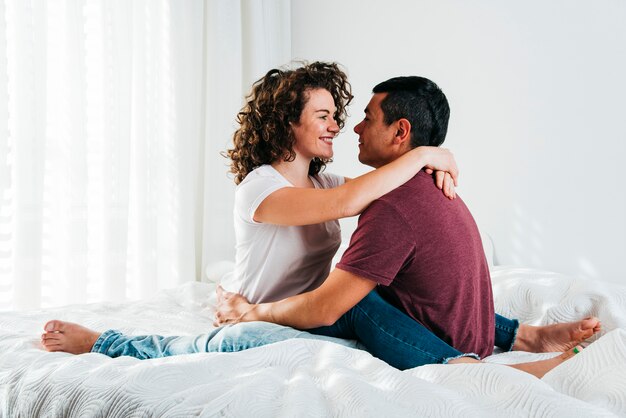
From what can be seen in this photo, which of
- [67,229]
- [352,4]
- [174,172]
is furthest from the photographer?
[352,4]

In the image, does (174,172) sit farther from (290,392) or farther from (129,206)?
(290,392)

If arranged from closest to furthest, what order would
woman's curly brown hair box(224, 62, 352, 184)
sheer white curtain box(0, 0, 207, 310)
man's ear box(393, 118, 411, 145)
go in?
man's ear box(393, 118, 411, 145) < woman's curly brown hair box(224, 62, 352, 184) < sheer white curtain box(0, 0, 207, 310)

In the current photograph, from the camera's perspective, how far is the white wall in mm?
2316

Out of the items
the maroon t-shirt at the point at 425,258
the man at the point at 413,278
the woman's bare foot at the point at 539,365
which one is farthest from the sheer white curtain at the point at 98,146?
the woman's bare foot at the point at 539,365

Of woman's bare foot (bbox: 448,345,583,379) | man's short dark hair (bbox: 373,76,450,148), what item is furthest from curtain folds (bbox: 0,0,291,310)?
woman's bare foot (bbox: 448,345,583,379)

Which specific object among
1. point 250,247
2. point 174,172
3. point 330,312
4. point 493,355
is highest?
point 174,172

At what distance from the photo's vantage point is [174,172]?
3033mm

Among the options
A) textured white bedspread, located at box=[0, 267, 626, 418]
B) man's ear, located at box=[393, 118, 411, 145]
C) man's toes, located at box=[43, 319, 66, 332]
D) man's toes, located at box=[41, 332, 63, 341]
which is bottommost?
textured white bedspread, located at box=[0, 267, 626, 418]

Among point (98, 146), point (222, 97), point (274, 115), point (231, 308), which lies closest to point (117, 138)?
point (98, 146)

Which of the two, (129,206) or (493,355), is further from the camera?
(129,206)

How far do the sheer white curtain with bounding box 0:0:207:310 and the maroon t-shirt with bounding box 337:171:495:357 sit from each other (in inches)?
62.6

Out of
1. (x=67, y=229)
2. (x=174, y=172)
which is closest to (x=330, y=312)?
(x=67, y=229)

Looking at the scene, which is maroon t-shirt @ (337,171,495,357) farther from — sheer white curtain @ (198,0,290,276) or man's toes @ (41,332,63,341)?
sheer white curtain @ (198,0,290,276)

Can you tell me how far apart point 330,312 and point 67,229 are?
1590 mm
